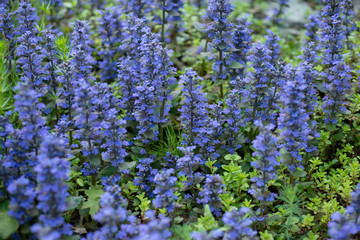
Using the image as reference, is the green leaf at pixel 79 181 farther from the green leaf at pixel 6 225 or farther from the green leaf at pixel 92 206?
the green leaf at pixel 6 225

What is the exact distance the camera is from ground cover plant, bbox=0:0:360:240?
342 cm

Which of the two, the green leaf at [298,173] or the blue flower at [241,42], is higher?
the blue flower at [241,42]

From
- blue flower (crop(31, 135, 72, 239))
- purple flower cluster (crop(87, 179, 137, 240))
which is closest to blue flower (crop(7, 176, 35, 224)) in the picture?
blue flower (crop(31, 135, 72, 239))

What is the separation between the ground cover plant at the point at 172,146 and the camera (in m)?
3.42

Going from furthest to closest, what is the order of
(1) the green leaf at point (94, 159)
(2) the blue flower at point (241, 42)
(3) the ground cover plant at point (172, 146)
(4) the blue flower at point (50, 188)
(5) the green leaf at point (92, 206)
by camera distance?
(2) the blue flower at point (241, 42), (1) the green leaf at point (94, 159), (5) the green leaf at point (92, 206), (3) the ground cover plant at point (172, 146), (4) the blue flower at point (50, 188)

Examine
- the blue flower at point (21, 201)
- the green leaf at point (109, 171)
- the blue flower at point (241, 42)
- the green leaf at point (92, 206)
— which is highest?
the blue flower at point (241, 42)

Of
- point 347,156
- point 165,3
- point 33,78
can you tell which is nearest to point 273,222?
point 347,156

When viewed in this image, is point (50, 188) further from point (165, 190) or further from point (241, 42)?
point (241, 42)

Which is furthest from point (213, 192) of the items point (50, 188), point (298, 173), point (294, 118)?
point (50, 188)

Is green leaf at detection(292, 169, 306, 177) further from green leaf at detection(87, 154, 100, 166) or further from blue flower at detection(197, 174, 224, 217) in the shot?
green leaf at detection(87, 154, 100, 166)

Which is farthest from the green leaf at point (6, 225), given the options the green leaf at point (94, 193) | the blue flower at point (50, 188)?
the green leaf at point (94, 193)

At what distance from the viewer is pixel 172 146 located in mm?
5070

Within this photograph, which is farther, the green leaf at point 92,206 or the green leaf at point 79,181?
the green leaf at point 79,181

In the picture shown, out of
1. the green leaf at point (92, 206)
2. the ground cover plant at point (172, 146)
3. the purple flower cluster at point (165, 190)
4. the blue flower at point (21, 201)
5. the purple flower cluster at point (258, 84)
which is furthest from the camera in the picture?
the purple flower cluster at point (258, 84)
